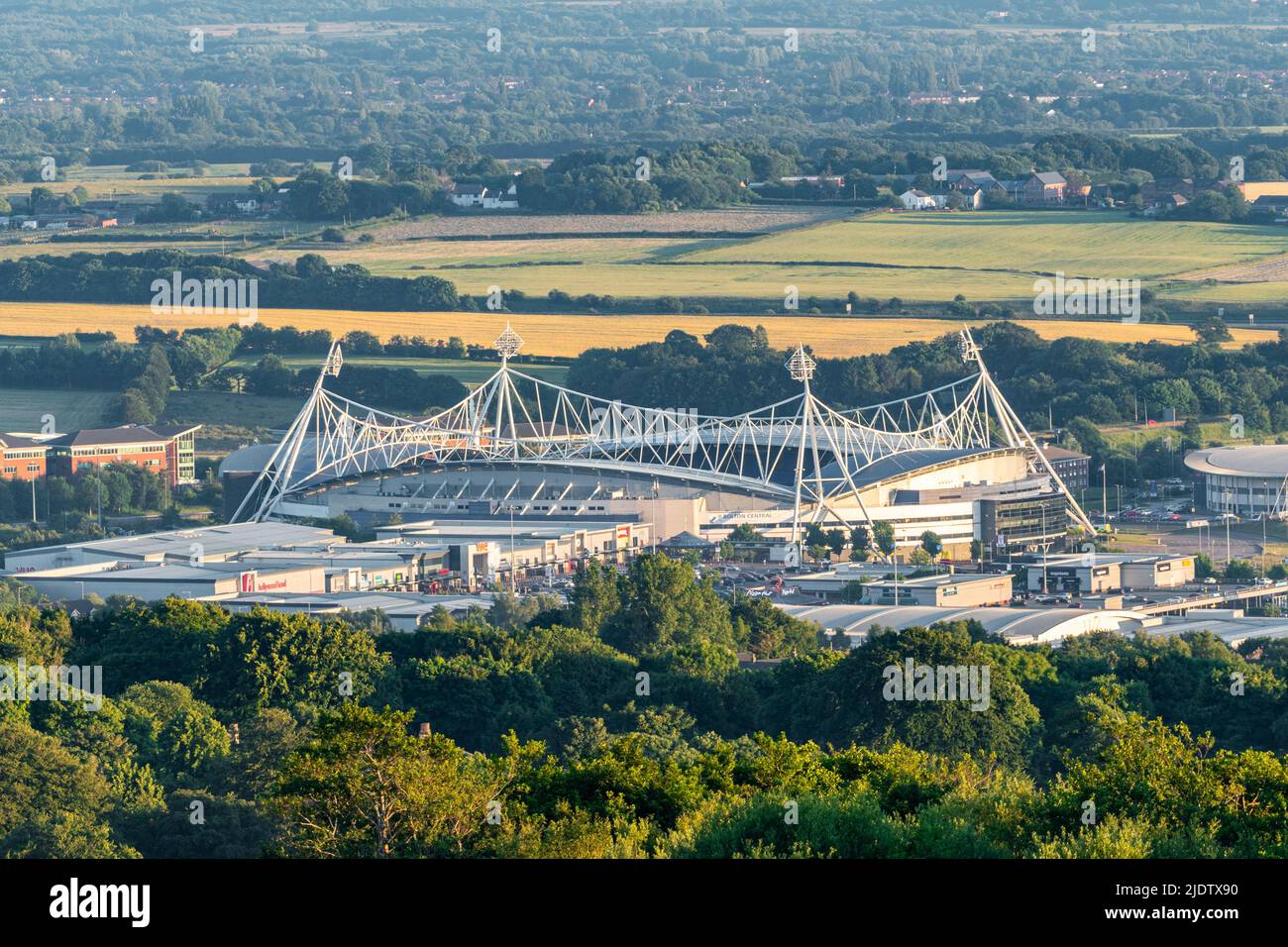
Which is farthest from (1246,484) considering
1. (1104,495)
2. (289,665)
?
(289,665)

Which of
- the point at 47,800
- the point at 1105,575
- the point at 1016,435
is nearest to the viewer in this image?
the point at 47,800

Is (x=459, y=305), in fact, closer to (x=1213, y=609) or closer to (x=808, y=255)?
(x=808, y=255)

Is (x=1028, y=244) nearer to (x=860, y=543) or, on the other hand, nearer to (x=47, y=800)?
(x=860, y=543)

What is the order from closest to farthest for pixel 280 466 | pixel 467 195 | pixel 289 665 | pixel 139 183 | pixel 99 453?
pixel 289 665
pixel 280 466
pixel 99 453
pixel 467 195
pixel 139 183

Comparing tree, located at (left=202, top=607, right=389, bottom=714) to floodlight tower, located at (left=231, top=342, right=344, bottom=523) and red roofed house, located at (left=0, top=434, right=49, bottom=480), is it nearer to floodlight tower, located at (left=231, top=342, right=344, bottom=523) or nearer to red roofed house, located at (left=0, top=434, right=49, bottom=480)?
floodlight tower, located at (left=231, top=342, right=344, bottom=523)

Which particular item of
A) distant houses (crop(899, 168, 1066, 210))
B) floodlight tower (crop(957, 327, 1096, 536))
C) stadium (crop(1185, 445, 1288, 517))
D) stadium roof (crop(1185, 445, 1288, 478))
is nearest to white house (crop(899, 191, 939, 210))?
distant houses (crop(899, 168, 1066, 210))

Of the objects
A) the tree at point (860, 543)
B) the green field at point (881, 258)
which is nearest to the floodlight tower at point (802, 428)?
the tree at point (860, 543)
